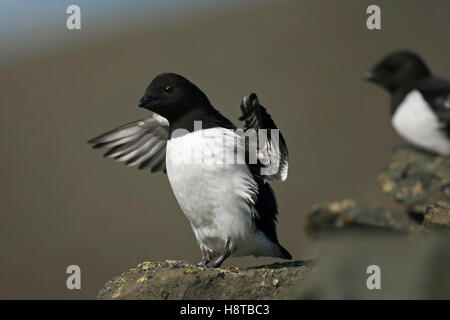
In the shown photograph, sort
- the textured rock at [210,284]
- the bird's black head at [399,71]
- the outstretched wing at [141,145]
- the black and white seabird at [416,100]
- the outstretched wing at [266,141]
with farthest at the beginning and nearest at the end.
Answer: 1. the bird's black head at [399,71]
2. the black and white seabird at [416,100]
3. the outstretched wing at [141,145]
4. the outstretched wing at [266,141]
5. the textured rock at [210,284]

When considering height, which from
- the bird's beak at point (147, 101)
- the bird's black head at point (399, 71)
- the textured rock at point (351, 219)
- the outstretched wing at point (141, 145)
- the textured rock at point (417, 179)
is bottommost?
the textured rock at point (351, 219)

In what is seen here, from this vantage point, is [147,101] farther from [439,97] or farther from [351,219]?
[439,97]

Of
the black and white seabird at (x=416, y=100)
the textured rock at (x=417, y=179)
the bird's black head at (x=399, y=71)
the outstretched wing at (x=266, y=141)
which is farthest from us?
the bird's black head at (x=399, y=71)

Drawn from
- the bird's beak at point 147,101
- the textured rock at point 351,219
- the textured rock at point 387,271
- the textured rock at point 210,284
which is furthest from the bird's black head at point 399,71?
the textured rock at point 387,271

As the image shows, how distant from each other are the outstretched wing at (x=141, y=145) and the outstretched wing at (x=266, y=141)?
5.39 ft

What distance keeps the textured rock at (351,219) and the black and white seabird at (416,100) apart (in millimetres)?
2694

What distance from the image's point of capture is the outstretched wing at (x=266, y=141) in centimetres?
→ 502

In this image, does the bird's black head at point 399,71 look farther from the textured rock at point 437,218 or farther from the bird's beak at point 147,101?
the bird's beak at point 147,101

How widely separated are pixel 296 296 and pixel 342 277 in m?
0.38

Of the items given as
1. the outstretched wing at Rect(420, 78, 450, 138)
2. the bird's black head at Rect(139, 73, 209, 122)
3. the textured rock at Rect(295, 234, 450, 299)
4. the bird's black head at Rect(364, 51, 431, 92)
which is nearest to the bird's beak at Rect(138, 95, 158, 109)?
the bird's black head at Rect(139, 73, 209, 122)

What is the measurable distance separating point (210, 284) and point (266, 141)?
1357mm

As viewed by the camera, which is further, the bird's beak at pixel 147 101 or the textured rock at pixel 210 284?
the bird's beak at pixel 147 101

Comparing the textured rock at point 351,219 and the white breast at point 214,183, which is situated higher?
the white breast at point 214,183

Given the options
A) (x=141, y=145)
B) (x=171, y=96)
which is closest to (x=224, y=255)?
(x=171, y=96)
